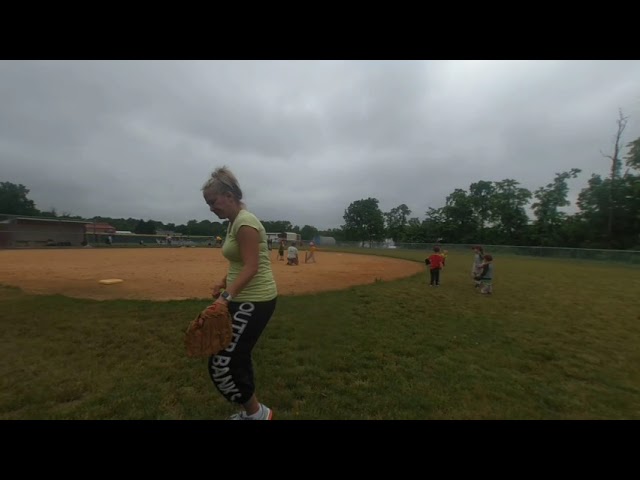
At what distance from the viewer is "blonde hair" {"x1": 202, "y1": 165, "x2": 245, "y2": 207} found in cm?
207

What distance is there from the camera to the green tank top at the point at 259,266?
2.00m

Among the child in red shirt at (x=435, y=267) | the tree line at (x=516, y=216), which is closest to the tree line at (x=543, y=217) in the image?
the tree line at (x=516, y=216)

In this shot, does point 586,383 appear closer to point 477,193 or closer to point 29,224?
point 29,224

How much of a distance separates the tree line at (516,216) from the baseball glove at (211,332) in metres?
10.6

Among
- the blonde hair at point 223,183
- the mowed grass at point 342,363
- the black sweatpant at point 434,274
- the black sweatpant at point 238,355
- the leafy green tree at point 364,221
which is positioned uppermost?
the leafy green tree at point 364,221

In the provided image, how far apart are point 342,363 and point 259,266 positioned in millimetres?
2314

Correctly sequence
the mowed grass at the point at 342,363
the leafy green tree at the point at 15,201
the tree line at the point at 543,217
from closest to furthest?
the mowed grass at the point at 342,363 → the tree line at the point at 543,217 → the leafy green tree at the point at 15,201

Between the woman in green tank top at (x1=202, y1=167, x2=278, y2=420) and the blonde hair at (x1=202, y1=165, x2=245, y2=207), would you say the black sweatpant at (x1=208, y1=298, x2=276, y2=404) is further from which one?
the blonde hair at (x1=202, y1=165, x2=245, y2=207)

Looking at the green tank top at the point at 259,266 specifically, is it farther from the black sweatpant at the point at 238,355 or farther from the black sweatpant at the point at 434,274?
the black sweatpant at the point at 434,274

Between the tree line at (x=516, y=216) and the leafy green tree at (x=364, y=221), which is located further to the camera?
the leafy green tree at (x=364, y=221)

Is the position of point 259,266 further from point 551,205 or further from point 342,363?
point 551,205

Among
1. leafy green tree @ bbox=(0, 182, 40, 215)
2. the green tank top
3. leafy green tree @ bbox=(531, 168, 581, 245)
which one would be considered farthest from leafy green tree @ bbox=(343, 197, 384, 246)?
leafy green tree @ bbox=(0, 182, 40, 215)

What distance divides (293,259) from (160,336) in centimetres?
1493

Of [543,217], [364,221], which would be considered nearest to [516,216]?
[543,217]
